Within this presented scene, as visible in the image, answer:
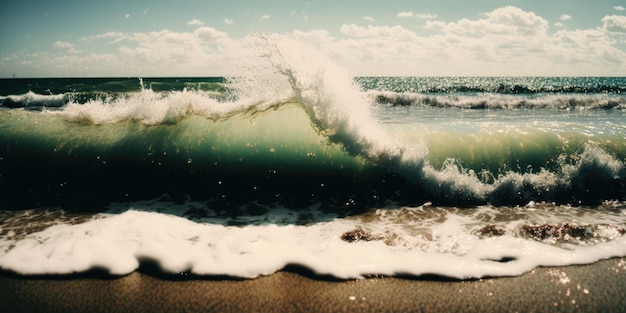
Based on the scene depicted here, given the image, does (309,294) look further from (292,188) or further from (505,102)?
(505,102)

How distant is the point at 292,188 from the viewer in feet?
17.8

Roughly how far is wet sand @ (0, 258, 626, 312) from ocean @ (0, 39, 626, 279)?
129 millimetres

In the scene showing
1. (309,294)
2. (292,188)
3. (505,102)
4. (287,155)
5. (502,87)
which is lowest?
(309,294)

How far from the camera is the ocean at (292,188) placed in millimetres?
3361

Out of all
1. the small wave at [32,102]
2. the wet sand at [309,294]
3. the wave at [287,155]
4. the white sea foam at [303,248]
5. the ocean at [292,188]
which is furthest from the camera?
the small wave at [32,102]

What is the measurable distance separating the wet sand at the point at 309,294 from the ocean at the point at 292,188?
0.42ft

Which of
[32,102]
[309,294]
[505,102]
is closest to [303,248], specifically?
[309,294]

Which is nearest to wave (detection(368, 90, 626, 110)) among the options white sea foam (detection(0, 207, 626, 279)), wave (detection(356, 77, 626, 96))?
Answer: wave (detection(356, 77, 626, 96))

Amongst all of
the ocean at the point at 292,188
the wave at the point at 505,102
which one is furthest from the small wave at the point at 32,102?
the wave at the point at 505,102

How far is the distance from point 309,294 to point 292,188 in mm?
2672

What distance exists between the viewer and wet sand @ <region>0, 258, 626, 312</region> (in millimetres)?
2648

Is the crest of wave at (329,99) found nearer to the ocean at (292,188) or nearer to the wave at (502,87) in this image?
the ocean at (292,188)

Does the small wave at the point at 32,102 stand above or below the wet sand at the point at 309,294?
above

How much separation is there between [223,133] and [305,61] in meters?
1.88
